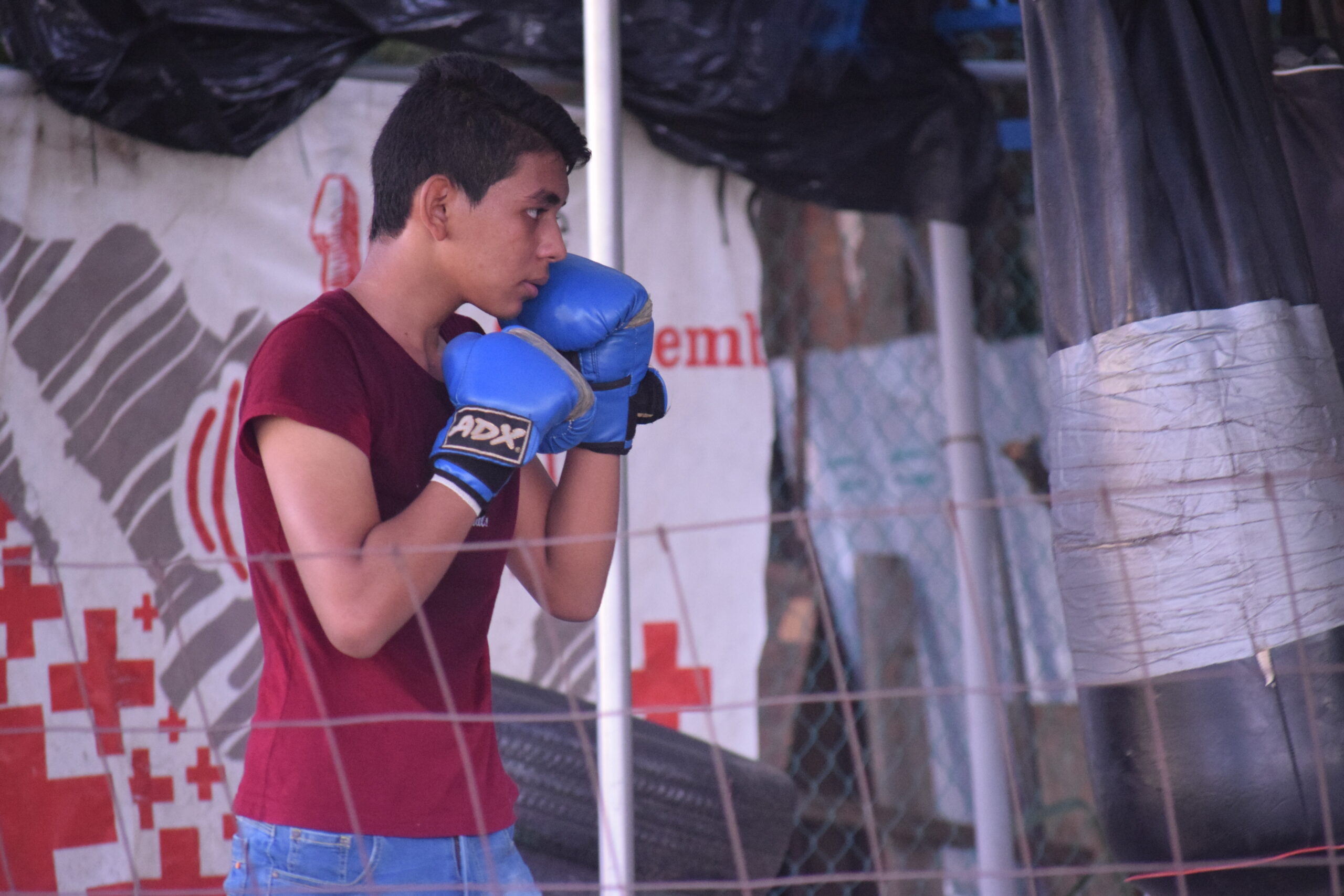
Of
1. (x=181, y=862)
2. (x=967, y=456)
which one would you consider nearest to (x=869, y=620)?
(x=967, y=456)

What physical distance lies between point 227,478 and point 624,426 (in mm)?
1197

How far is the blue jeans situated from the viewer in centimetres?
112

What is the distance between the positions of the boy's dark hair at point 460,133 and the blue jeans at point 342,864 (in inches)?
25.1

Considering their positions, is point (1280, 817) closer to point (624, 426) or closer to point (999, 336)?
point (624, 426)

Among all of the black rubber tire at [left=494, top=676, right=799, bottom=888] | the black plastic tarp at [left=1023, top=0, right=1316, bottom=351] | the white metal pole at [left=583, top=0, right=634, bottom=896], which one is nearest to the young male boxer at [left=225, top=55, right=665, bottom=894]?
the white metal pole at [left=583, top=0, right=634, bottom=896]

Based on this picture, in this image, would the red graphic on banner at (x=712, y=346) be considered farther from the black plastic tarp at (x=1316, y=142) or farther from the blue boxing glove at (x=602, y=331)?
the black plastic tarp at (x=1316, y=142)

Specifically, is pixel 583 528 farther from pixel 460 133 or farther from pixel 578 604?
pixel 460 133

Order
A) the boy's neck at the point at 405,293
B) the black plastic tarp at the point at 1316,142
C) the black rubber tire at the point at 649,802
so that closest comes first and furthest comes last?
the boy's neck at the point at 405,293 → the black plastic tarp at the point at 1316,142 → the black rubber tire at the point at 649,802

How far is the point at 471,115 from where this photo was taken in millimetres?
1282

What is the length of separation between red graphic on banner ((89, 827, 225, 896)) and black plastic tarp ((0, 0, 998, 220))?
1292 millimetres

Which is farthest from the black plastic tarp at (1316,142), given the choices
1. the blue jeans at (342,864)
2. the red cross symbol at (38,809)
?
the red cross symbol at (38,809)

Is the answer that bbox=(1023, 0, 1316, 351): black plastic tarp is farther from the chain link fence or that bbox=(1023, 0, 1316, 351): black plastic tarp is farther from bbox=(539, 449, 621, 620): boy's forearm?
the chain link fence

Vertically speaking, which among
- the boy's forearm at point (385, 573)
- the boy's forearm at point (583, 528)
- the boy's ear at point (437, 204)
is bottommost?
the boy's forearm at point (385, 573)

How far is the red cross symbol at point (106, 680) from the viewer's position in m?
2.15
